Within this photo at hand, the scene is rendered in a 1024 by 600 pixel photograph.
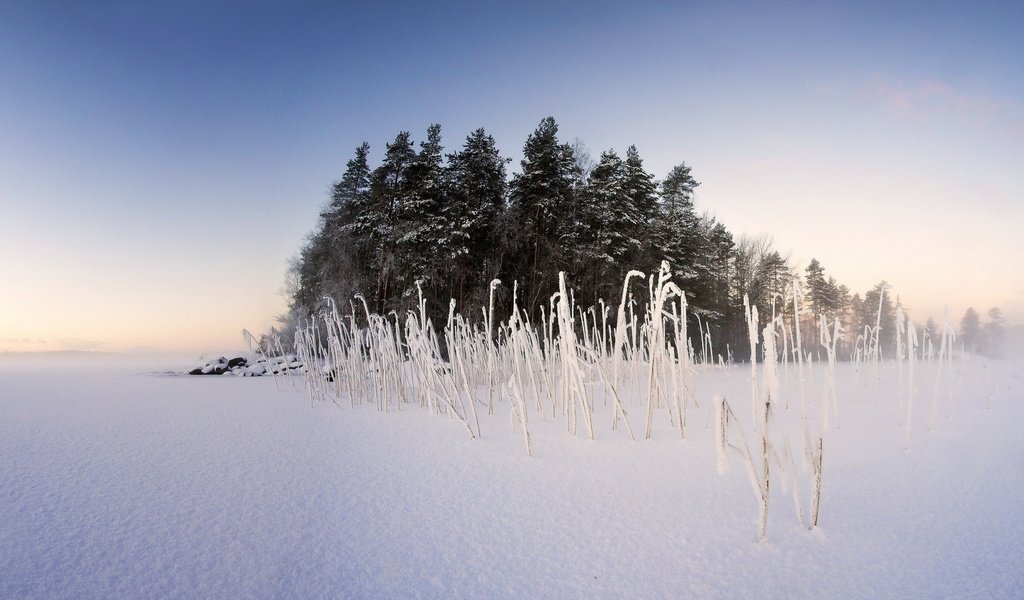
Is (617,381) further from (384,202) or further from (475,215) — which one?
(384,202)

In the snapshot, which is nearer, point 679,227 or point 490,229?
point 490,229

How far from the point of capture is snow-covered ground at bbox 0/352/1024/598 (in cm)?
99

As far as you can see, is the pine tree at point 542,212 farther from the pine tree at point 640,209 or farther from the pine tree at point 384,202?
the pine tree at point 384,202

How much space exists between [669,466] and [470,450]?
2.88ft

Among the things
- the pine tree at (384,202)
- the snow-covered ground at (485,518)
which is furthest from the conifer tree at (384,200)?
the snow-covered ground at (485,518)

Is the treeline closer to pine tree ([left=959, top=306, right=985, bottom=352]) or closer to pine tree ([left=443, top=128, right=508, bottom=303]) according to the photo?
pine tree ([left=443, top=128, right=508, bottom=303])

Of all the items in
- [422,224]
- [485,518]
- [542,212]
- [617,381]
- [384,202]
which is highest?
[384,202]

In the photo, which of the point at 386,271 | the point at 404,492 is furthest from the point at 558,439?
the point at 386,271

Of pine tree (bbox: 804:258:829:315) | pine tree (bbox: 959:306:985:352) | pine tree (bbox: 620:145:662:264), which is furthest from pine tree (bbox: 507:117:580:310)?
pine tree (bbox: 959:306:985:352)

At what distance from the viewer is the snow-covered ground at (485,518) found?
988mm

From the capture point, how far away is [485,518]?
1312mm

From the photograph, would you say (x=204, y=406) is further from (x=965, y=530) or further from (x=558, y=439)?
(x=965, y=530)

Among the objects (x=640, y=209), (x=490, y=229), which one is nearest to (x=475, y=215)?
(x=490, y=229)

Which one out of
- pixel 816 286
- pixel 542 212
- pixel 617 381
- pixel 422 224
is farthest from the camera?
pixel 816 286
